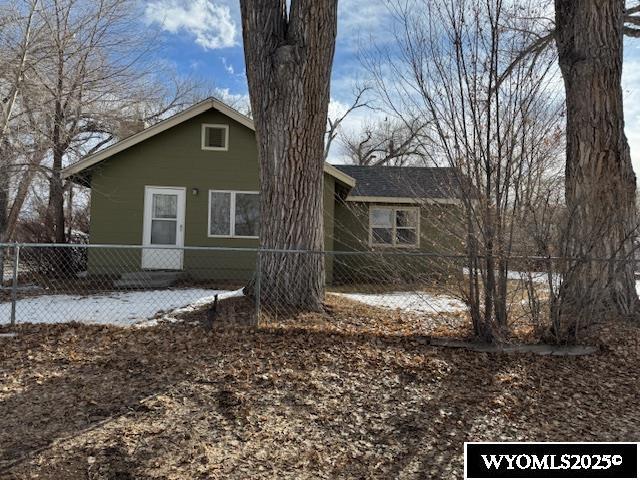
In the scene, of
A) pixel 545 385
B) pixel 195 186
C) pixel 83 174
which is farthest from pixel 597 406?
pixel 83 174

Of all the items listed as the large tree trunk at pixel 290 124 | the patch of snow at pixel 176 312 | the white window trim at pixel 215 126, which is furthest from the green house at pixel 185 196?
the large tree trunk at pixel 290 124

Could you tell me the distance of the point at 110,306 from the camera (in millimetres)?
7219

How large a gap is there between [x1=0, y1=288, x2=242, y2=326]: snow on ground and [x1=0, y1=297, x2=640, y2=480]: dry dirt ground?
999mm

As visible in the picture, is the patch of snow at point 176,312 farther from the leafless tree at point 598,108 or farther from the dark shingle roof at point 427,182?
the leafless tree at point 598,108

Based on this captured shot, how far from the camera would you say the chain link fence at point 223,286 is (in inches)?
185

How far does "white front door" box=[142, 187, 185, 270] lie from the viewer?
10.9 meters

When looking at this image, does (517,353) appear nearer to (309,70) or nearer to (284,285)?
(284,285)

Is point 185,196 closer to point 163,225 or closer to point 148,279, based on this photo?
point 163,225

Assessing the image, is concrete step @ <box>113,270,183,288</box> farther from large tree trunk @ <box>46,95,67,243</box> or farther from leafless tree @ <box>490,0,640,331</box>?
leafless tree @ <box>490,0,640,331</box>

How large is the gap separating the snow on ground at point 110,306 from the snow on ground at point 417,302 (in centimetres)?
255

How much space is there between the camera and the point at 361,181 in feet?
44.9

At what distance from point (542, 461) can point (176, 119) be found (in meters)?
10.4

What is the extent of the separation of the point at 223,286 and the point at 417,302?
15.4ft

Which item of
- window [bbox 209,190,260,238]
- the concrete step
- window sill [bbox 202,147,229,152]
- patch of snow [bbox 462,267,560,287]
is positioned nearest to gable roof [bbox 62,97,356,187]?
window sill [bbox 202,147,229,152]
